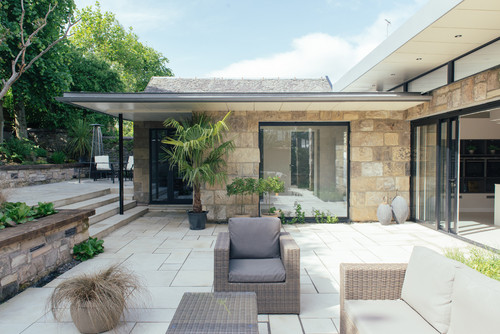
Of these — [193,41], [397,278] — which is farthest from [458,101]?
[193,41]

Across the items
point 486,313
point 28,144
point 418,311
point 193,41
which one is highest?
point 193,41

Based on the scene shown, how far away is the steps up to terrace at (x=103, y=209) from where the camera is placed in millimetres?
5582

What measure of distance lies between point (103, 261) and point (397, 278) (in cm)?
355

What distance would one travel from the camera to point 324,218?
6.70m

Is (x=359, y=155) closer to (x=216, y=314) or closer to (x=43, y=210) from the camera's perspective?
(x=216, y=314)

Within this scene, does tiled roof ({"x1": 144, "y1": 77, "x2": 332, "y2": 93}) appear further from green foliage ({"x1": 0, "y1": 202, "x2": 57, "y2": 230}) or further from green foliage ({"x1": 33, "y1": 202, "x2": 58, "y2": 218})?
green foliage ({"x1": 0, "y1": 202, "x2": 57, "y2": 230})

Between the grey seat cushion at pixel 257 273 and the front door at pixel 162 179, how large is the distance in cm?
610

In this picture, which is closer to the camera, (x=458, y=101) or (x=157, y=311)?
(x=157, y=311)

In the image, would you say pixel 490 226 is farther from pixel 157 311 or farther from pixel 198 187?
pixel 157 311

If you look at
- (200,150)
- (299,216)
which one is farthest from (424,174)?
(200,150)

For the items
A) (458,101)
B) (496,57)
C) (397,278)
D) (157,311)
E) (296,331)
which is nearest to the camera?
(397,278)

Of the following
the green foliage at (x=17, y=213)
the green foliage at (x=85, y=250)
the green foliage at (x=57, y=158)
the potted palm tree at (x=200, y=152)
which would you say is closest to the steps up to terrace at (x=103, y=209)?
the green foliage at (x=85, y=250)

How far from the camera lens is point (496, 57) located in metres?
3.97

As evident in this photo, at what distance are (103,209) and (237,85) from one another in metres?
6.25
